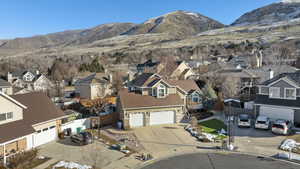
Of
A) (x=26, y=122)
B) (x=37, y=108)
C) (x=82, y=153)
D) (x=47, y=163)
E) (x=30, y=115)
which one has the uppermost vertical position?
(x=37, y=108)

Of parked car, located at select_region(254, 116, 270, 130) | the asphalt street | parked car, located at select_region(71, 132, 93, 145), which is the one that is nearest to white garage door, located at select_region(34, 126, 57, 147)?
parked car, located at select_region(71, 132, 93, 145)

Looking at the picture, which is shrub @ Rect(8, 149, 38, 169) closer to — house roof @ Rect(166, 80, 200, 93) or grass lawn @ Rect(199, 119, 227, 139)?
grass lawn @ Rect(199, 119, 227, 139)

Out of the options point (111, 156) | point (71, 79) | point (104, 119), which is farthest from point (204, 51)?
point (111, 156)

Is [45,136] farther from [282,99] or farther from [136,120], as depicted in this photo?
[282,99]

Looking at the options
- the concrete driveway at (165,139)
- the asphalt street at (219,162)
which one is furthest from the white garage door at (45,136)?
the asphalt street at (219,162)

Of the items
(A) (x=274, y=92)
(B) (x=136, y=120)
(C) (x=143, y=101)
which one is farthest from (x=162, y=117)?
(A) (x=274, y=92)
